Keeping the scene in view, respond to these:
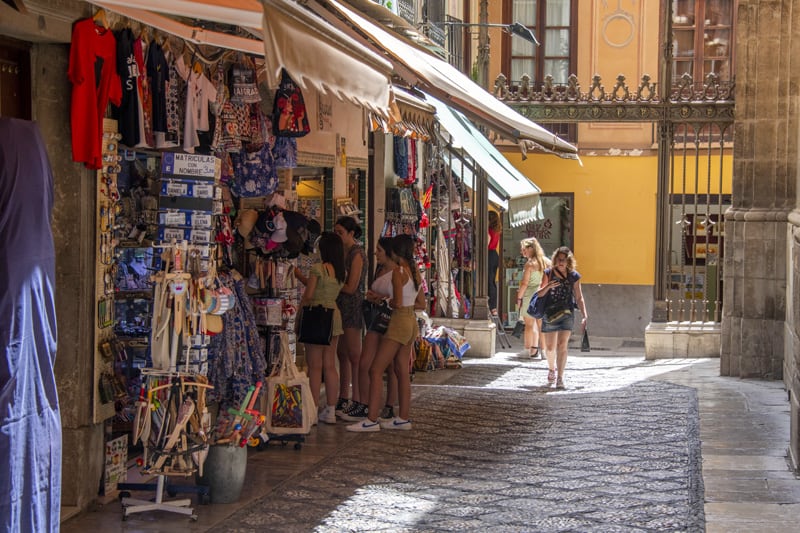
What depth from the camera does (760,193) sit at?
14.3 metres

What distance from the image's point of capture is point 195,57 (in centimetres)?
870

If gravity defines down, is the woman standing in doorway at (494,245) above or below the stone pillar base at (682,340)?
above

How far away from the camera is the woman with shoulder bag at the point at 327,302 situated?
1036cm

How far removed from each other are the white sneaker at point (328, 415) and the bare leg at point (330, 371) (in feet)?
0.21

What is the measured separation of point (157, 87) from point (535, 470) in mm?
3740

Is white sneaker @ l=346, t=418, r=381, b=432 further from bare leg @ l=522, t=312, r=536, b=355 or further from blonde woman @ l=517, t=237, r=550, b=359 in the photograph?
bare leg @ l=522, t=312, r=536, b=355

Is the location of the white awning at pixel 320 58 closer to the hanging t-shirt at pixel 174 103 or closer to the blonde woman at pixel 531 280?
the hanging t-shirt at pixel 174 103

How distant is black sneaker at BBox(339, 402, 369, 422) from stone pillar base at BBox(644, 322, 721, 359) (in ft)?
20.3

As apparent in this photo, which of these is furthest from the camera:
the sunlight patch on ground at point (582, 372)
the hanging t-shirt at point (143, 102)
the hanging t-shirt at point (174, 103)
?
the sunlight patch on ground at point (582, 372)

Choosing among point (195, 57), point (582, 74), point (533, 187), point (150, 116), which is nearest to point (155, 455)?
point (150, 116)

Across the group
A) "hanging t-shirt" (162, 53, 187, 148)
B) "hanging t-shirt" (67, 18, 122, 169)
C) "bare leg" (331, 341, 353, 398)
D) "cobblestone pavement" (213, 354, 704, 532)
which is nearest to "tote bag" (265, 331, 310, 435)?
"cobblestone pavement" (213, 354, 704, 532)

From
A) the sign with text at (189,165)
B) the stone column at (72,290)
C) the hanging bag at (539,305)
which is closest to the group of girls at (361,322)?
the sign with text at (189,165)

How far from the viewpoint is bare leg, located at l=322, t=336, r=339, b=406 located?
10625 mm

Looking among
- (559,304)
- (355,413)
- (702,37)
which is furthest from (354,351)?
(702,37)
